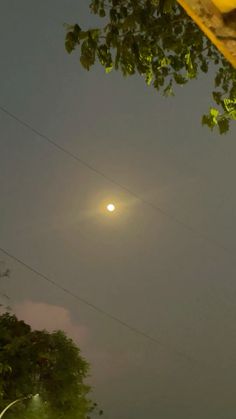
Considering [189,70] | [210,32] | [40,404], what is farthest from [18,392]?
[210,32]

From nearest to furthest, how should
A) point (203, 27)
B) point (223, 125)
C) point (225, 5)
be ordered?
point (225, 5), point (203, 27), point (223, 125)

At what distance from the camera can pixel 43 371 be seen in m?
27.4

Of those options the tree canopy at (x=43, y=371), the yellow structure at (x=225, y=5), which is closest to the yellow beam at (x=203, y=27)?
the yellow structure at (x=225, y=5)

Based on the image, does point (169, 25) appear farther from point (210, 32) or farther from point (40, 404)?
point (40, 404)

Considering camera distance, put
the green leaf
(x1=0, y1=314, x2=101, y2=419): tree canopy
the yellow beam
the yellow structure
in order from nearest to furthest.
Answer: the yellow structure < the yellow beam < the green leaf < (x1=0, y1=314, x2=101, y2=419): tree canopy

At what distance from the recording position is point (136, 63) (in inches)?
306

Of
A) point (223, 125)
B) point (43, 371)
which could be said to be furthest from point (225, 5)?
point (43, 371)

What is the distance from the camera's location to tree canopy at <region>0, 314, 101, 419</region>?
26.0 meters

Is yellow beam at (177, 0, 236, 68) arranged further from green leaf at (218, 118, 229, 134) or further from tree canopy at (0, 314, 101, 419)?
tree canopy at (0, 314, 101, 419)

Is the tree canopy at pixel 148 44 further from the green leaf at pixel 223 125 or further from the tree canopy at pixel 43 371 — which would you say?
the tree canopy at pixel 43 371

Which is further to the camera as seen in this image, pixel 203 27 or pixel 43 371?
pixel 43 371

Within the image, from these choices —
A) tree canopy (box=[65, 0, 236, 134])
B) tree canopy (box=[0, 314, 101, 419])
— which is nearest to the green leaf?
tree canopy (box=[65, 0, 236, 134])

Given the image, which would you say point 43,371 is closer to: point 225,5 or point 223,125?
point 223,125

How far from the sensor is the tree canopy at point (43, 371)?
26047 millimetres
